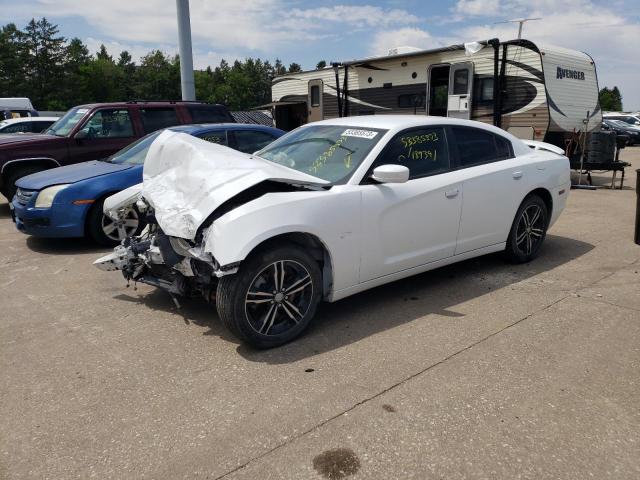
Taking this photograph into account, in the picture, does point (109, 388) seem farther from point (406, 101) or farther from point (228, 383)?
point (406, 101)

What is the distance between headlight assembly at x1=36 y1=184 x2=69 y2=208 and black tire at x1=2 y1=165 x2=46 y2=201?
102 inches

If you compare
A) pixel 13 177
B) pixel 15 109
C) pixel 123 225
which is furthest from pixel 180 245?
pixel 15 109

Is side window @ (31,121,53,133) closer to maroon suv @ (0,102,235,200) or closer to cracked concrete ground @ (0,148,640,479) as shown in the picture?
maroon suv @ (0,102,235,200)

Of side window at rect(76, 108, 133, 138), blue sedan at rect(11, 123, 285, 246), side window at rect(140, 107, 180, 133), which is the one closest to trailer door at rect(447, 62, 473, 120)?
side window at rect(140, 107, 180, 133)

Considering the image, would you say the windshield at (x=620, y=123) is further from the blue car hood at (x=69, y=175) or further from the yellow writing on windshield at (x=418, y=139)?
the blue car hood at (x=69, y=175)

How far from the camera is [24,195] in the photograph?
625cm

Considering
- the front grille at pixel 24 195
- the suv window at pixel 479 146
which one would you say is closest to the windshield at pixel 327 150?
the suv window at pixel 479 146

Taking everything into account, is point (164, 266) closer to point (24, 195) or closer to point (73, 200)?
point (73, 200)

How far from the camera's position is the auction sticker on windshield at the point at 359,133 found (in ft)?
14.0

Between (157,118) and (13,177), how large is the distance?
96.2 inches

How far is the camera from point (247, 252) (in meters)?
3.29

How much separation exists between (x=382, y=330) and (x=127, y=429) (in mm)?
1948

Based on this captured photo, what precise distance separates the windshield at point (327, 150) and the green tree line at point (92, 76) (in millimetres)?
63378

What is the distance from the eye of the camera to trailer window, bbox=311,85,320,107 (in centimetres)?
1576
